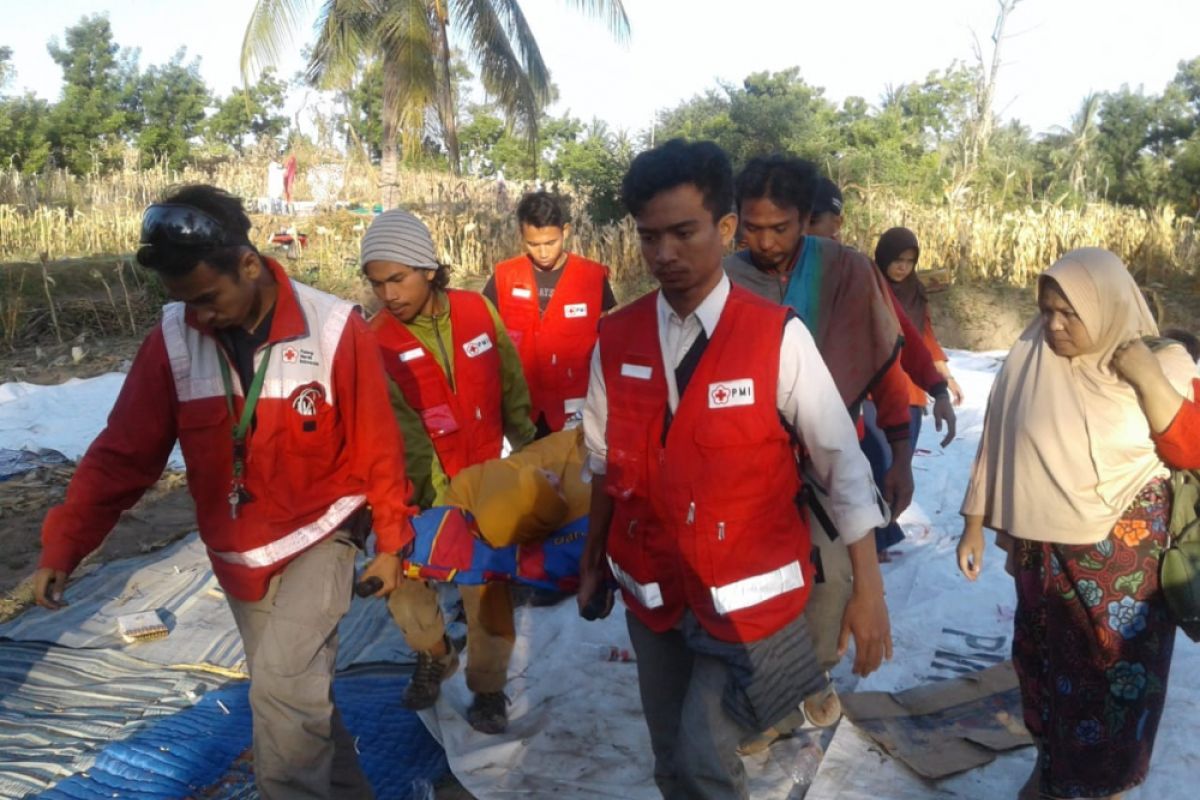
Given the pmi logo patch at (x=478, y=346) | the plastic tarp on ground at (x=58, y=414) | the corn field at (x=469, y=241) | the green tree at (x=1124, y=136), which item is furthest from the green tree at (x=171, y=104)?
the pmi logo patch at (x=478, y=346)

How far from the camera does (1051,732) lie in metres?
2.97

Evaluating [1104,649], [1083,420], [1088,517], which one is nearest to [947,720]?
[1104,649]

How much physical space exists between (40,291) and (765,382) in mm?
12797

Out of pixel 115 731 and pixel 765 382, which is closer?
pixel 765 382

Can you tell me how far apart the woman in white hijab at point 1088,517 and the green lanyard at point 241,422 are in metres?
2.14

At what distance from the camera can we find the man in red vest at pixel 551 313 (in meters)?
4.95

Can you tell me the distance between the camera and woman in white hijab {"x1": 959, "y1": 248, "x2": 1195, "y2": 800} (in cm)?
270

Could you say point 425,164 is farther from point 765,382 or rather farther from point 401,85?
point 765,382

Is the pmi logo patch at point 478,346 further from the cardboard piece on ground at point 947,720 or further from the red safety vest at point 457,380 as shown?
the cardboard piece on ground at point 947,720

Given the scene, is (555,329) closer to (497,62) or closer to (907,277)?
(907,277)

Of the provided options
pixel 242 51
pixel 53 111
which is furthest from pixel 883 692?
pixel 53 111

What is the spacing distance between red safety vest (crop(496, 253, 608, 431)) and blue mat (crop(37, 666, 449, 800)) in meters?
1.59

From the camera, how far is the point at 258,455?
2.60 m

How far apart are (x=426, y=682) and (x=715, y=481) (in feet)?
6.82
